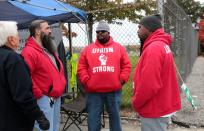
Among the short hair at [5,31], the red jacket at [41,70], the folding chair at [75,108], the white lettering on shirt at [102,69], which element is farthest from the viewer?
the folding chair at [75,108]

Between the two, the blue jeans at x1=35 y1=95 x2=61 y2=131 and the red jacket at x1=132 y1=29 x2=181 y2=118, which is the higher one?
the red jacket at x1=132 y1=29 x2=181 y2=118

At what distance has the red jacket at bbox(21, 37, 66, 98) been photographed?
538 centimetres

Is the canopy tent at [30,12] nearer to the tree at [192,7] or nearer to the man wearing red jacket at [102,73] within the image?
the man wearing red jacket at [102,73]

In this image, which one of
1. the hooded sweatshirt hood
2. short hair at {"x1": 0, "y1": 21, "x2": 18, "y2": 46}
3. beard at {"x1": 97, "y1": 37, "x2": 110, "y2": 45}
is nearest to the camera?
short hair at {"x1": 0, "y1": 21, "x2": 18, "y2": 46}

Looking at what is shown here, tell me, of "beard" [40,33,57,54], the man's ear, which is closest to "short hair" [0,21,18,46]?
the man's ear

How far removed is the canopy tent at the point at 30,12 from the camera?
21.6ft

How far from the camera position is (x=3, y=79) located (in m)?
4.09

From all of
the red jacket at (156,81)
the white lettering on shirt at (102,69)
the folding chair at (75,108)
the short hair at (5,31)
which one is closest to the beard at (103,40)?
the white lettering on shirt at (102,69)

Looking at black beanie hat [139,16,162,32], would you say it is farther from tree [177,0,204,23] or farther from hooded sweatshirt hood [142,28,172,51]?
tree [177,0,204,23]

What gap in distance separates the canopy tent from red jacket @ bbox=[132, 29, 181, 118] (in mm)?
2525

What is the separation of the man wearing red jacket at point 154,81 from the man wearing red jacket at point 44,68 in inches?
50.8

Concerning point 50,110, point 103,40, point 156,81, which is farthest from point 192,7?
point 156,81

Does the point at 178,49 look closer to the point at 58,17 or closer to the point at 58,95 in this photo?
the point at 58,17

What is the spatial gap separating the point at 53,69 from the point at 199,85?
8580 millimetres
